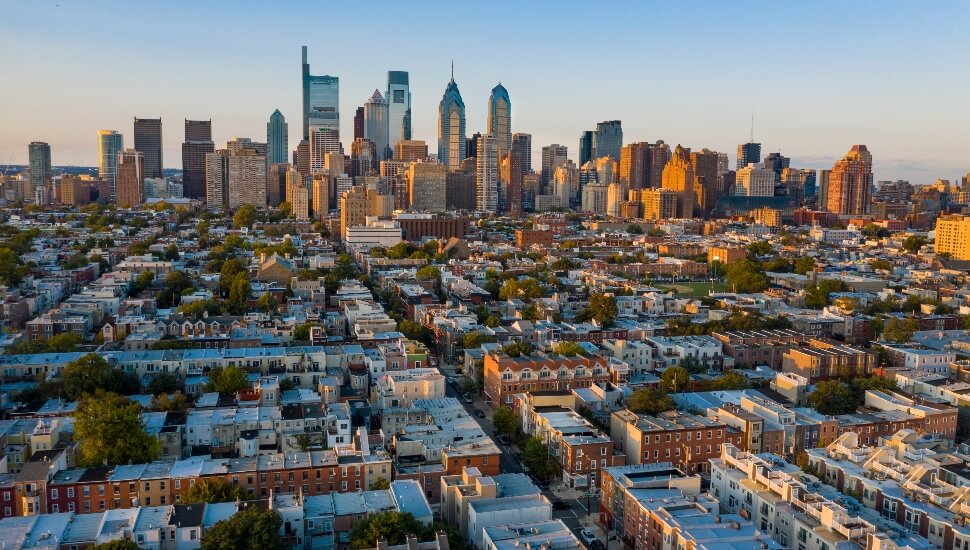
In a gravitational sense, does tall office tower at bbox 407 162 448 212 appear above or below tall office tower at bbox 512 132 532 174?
below

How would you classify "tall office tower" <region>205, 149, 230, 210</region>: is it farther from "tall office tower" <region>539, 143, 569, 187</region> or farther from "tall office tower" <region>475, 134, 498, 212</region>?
"tall office tower" <region>539, 143, 569, 187</region>

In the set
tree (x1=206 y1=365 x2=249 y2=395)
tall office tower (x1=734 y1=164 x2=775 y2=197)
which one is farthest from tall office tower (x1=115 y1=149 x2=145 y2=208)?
tree (x1=206 y1=365 x2=249 y2=395)

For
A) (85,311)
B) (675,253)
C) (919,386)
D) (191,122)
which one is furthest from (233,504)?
(191,122)

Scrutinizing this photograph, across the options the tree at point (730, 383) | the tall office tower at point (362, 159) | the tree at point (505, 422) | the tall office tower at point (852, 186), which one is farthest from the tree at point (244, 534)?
the tall office tower at point (362, 159)

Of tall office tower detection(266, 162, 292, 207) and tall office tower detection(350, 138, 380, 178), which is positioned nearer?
tall office tower detection(266, 162, 292, 207)

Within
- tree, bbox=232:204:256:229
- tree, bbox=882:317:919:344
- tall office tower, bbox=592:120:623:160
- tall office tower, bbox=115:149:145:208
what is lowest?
tree, bbox=882:317:919:344

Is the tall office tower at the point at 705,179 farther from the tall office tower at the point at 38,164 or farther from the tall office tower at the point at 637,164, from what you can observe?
the tall office tower at the point at 38,164

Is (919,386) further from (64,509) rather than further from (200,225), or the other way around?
(200,225)
